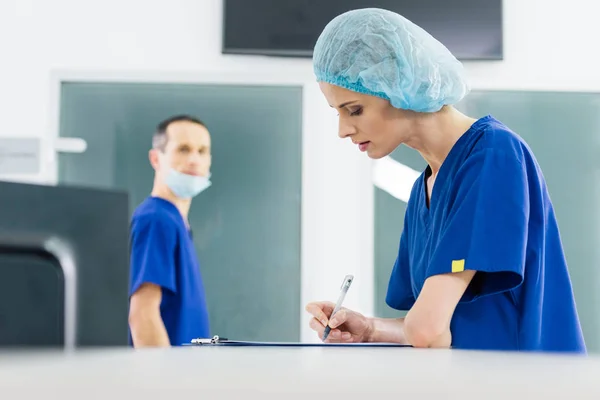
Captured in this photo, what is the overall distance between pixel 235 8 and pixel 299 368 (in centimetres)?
275

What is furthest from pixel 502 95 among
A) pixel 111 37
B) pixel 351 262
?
pixel 111 37

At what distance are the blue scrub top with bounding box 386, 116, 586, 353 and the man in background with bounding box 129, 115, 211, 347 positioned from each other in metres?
1.26

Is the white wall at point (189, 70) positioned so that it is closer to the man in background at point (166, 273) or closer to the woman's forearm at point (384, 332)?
the man in background at point (166, 273)

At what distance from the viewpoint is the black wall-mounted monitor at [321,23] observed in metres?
3.00

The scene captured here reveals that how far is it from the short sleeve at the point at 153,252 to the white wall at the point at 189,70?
2.03ft

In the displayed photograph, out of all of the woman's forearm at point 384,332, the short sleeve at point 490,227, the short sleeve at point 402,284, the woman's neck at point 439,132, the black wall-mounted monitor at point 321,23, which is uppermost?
the black wall-mounted monitor at point 321,23

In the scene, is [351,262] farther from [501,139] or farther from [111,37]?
[501,139]

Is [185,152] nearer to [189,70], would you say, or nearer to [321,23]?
[189,70]

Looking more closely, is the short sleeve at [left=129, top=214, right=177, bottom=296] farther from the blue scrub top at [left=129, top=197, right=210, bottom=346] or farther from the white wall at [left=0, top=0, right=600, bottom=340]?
the white wall at [left=0, top=0, right=600, bottom=340]

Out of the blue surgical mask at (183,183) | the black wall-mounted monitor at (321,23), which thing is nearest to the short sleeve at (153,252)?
the blue surgical mask at (183,183)

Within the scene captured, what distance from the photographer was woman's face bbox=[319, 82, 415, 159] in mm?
1563

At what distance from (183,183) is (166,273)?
1.61ft

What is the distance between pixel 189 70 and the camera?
304cm

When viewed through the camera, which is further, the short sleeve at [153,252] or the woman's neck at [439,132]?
the short sleeve at [153,252]
